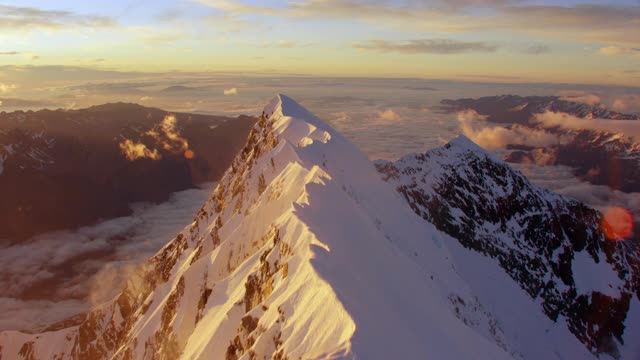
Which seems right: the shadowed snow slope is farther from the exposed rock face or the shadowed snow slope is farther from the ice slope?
the exposed rock face

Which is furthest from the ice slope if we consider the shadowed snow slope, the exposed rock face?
the exposed rock face

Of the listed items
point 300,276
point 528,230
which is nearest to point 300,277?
point 300,276

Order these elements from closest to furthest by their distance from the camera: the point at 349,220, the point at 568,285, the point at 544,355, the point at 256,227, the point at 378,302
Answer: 1. the point at 378,302
2. the point at 349,220
3. the point at 256,227
4. the point at 544,355
5. the point at 568,285

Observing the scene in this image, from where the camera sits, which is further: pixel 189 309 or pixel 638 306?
pixel 638 306

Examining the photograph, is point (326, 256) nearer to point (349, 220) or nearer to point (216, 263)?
point (349, 220)

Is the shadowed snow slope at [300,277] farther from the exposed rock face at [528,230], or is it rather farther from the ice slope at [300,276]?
the exposed rock face at [528,230]

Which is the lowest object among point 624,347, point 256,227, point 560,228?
point 624,347

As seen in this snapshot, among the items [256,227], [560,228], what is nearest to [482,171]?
[560,228]

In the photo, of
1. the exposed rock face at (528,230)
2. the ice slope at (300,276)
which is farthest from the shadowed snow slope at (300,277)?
the exposed rock face at (528,230)

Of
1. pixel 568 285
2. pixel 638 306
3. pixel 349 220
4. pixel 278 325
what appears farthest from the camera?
pixel 638 306
